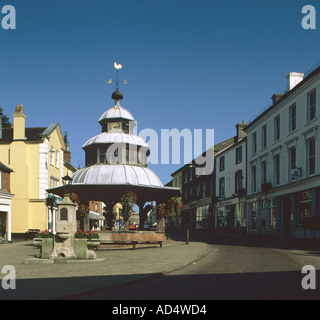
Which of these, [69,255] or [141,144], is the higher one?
[141,144]

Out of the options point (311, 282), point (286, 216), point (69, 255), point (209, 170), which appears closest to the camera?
point (311, 282)

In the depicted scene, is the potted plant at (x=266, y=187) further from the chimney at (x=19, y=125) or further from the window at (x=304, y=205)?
the chimney at (x=19, y=125)

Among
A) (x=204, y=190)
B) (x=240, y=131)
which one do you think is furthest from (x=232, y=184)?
(x=204, y=190)

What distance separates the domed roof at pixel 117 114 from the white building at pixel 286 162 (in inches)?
484

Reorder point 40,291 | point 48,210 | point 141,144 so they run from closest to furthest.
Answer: point 40,291, point 141,144, point 48,210

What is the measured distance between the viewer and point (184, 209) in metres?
73.9

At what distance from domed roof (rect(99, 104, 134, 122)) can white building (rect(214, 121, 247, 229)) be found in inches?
713

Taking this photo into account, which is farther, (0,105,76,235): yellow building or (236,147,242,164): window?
(236,147,242,164): window

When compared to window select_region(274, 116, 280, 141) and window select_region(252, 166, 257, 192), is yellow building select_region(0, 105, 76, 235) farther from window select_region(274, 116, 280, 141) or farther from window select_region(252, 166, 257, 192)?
window select_region(274, 116, 280, 141)

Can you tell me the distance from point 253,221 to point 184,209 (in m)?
32.3

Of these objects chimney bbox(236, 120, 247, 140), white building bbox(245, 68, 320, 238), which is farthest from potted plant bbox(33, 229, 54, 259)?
chimney bbox(236, 120, 247, 140)

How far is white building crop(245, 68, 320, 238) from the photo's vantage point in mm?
29312

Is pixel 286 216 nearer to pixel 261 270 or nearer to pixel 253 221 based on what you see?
pixel 253 221
